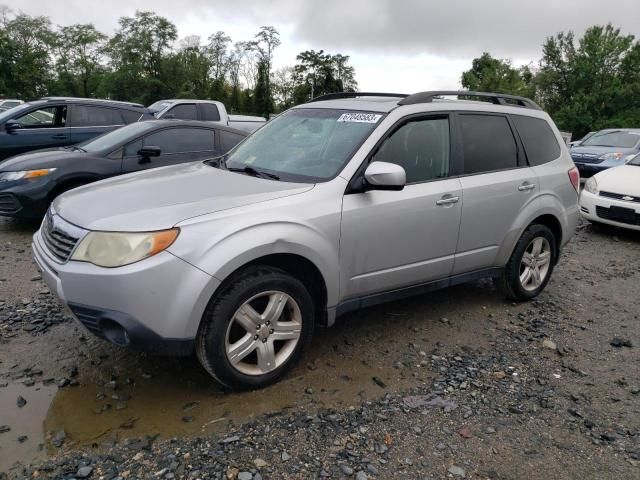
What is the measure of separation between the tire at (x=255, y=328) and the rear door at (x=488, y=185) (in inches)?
59.6

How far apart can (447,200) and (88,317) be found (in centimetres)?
250

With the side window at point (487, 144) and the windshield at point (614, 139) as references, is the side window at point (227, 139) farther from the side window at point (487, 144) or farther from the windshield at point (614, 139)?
the windshield at point (614, 139)

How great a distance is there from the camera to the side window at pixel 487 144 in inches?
162

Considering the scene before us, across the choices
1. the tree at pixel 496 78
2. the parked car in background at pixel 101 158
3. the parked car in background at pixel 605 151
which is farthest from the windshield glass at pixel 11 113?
the tree at pixel 496 78

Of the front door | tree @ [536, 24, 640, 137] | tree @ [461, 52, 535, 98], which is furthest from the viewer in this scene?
tree @ [461, 52, 535, 98]

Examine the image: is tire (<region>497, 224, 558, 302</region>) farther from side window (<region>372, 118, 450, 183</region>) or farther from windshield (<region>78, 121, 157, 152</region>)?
windshield (<region>78, 121, 157, 152</region>)

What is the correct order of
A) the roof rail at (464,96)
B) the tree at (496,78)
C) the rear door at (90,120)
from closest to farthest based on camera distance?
1. the roof rail at (464,96)
2. the rear door at (90,120)
3. the tree at (496,78)

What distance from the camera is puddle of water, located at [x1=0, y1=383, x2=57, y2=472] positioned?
2553 millimetres

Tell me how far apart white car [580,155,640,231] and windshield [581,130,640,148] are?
19.0 ft

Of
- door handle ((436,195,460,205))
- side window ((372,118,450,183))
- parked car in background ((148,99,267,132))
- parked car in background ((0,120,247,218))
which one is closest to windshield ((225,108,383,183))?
side window ((372,118,450,183))

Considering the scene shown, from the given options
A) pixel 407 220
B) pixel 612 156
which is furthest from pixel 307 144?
pixel 612 156

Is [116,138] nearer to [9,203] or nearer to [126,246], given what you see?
[9,203]

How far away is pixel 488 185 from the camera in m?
4.11

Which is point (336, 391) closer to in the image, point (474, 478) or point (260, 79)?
point (474, 478)
